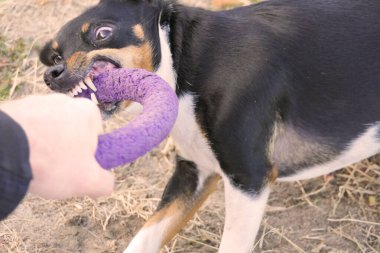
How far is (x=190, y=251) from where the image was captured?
3.45 meters

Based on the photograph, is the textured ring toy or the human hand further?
the textured ring toy

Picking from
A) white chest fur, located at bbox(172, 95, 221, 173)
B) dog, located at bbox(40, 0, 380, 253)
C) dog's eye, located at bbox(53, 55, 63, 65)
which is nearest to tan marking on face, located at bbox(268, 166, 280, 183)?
dog, located at bbox(40, 0, 380, 253)

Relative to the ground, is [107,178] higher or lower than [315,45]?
higher

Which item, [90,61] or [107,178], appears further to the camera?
[90,61]

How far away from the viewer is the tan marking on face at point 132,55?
109 inches

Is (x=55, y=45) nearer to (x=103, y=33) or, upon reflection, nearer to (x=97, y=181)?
(x=103, y=33)

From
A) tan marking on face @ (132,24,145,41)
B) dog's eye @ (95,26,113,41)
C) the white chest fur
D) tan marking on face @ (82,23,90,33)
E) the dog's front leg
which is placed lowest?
the dog's front leg

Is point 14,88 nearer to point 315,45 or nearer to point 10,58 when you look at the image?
point 10,58

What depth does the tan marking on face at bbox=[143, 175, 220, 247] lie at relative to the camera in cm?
315

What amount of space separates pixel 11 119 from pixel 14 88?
306cm

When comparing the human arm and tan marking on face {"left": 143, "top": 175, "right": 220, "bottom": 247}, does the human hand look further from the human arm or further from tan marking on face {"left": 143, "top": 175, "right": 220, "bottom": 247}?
tan marking on face {"left": 143, "top": 175, "right": 220, "bottom": 247}

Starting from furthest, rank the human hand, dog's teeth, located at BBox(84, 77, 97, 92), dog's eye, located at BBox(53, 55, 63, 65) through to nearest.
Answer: dog's eye, located at BBox(53, 55, 63, 65) → dog's teeth, located at BBox(84, 77, 97, 92) → the human hand

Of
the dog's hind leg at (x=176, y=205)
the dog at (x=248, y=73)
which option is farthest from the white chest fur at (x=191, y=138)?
the dog's hind leg at (x=176, y=205)

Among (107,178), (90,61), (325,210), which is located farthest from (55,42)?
(325,210)
